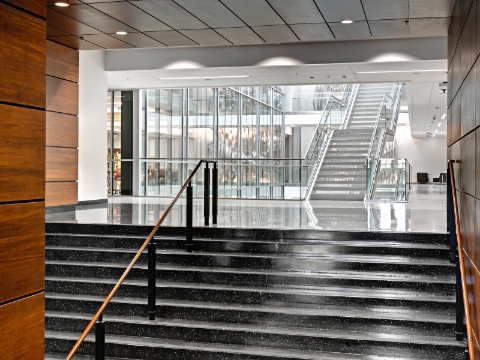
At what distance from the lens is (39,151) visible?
428 centimetres

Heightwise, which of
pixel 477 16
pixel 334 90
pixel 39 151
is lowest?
pixel 39 151

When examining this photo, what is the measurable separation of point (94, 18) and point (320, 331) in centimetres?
596

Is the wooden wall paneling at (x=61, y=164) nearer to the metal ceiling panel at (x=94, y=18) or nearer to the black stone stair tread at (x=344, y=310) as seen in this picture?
the metal ceiling panel at (x=94, y=18)

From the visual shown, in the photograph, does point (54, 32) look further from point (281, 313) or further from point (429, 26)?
point (281, 313)

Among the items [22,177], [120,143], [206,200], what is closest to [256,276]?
[206,200]

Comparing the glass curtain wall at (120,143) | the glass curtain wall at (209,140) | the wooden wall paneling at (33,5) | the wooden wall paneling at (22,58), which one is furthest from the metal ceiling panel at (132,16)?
the glass curtain wall at (120,143)

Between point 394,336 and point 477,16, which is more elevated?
point 477,16

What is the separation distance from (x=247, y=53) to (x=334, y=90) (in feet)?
56.1

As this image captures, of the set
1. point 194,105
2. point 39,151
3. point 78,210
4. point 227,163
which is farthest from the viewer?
point 194,105

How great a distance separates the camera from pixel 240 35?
10.4 meters

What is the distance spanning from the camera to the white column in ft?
42.2

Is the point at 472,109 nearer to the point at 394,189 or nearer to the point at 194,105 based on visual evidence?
the point at 394,189

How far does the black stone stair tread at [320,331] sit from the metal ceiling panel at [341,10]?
14.7 ft

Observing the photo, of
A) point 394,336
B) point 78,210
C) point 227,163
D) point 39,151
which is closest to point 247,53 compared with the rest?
point 78,210
